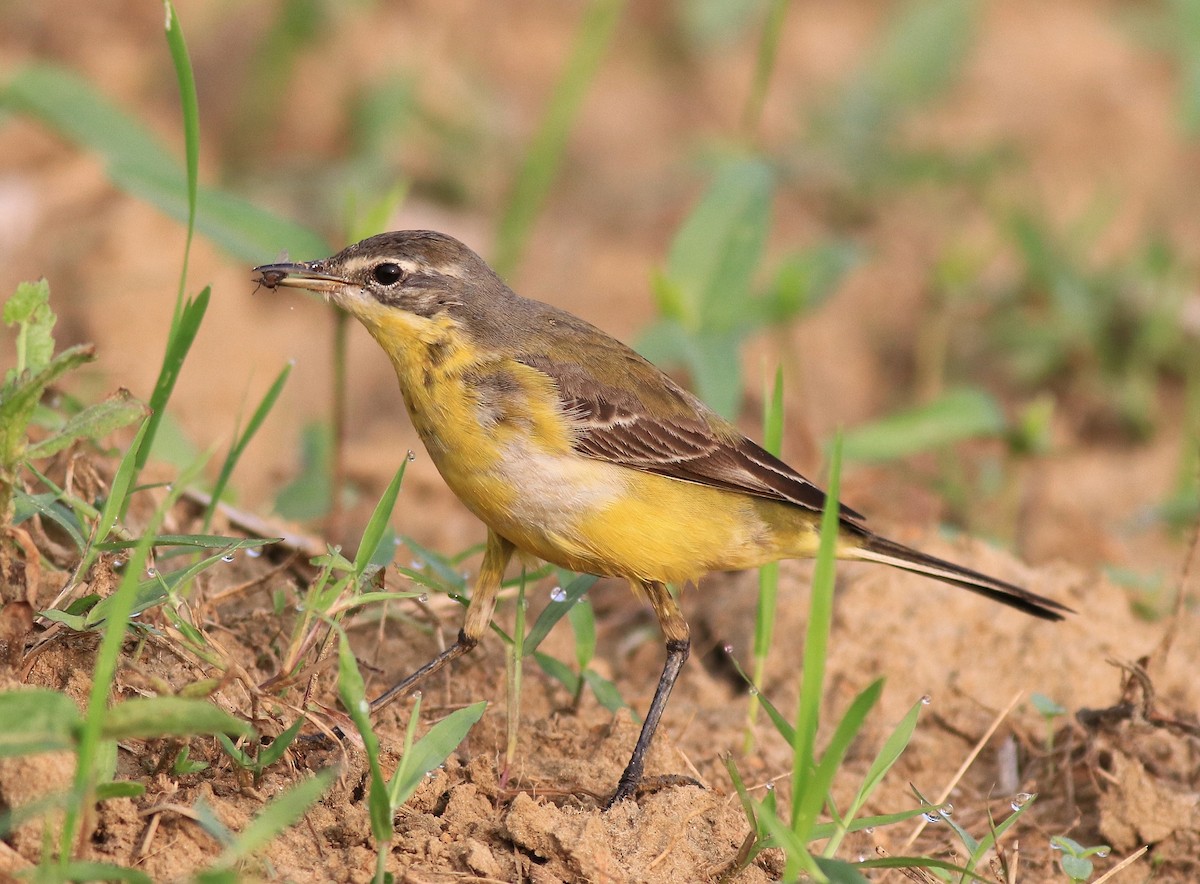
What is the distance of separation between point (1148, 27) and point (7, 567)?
1295 centimetres

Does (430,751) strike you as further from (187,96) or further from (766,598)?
(187,96)

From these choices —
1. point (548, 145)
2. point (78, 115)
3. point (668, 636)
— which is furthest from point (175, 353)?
point (548, 145)

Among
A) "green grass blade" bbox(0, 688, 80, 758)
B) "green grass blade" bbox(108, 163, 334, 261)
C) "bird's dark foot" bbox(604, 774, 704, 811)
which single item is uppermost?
"green grass blade" bbox(108, 163, 334, 261)

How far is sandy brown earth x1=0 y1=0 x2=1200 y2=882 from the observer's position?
13.9ft

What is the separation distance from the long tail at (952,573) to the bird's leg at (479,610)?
146 cm

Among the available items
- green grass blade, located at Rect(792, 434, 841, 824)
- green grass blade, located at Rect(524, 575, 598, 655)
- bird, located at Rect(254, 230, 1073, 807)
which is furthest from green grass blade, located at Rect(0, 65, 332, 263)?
green grass blade, located at Rect(792, 434, 841, 824)

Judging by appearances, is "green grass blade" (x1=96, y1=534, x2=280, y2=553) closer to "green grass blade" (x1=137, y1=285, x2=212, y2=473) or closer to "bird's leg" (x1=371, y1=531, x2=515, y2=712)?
"green grass blade" (x1=137, y1=285, x2=212, y2=473)

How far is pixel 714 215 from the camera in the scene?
7.73 m

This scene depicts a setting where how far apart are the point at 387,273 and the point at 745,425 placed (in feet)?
14.1

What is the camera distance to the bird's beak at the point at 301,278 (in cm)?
559

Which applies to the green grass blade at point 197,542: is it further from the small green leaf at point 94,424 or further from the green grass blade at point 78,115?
the green grass blade at point 78,115

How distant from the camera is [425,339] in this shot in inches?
217

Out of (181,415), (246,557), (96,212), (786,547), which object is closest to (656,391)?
(786,547)

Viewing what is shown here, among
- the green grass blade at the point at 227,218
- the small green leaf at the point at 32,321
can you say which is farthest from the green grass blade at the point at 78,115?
the small green leaf at the point at 32,321
